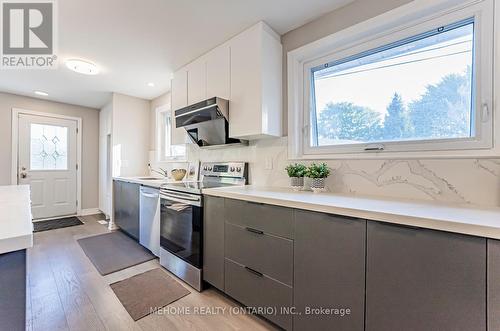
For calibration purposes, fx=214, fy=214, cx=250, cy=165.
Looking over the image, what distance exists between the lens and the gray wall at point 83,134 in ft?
12.3

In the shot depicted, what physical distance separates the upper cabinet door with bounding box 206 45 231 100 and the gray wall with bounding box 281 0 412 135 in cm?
57

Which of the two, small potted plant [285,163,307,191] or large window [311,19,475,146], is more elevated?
large window [311,19,475,146]

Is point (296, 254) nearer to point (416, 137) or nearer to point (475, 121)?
point (416, 137)

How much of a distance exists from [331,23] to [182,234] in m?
2.27

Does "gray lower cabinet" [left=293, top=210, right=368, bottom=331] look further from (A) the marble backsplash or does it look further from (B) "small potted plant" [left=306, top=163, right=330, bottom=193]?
(A) the marble backsplash

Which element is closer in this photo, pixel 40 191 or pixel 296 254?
pixel 296 254

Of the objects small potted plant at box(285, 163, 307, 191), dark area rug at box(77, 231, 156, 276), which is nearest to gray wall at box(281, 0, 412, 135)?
small potted plant at box(285, 163, 307, 191)

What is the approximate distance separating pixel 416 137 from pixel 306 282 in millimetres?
1197

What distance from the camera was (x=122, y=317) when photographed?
60.7 inches

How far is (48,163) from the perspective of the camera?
4.18 meters

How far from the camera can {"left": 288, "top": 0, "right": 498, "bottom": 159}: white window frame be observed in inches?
47.4

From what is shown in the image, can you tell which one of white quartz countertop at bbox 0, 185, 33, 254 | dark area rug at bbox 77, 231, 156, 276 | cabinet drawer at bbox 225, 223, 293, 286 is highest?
white quartz countertop at bbox 0, 185, 33, 254

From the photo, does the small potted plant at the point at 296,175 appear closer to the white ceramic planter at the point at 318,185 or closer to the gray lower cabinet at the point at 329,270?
the white ceramic planter at the point at 318,185

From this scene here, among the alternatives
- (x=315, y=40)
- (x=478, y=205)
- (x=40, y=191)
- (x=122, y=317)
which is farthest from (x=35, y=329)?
(x=40, y=191)
